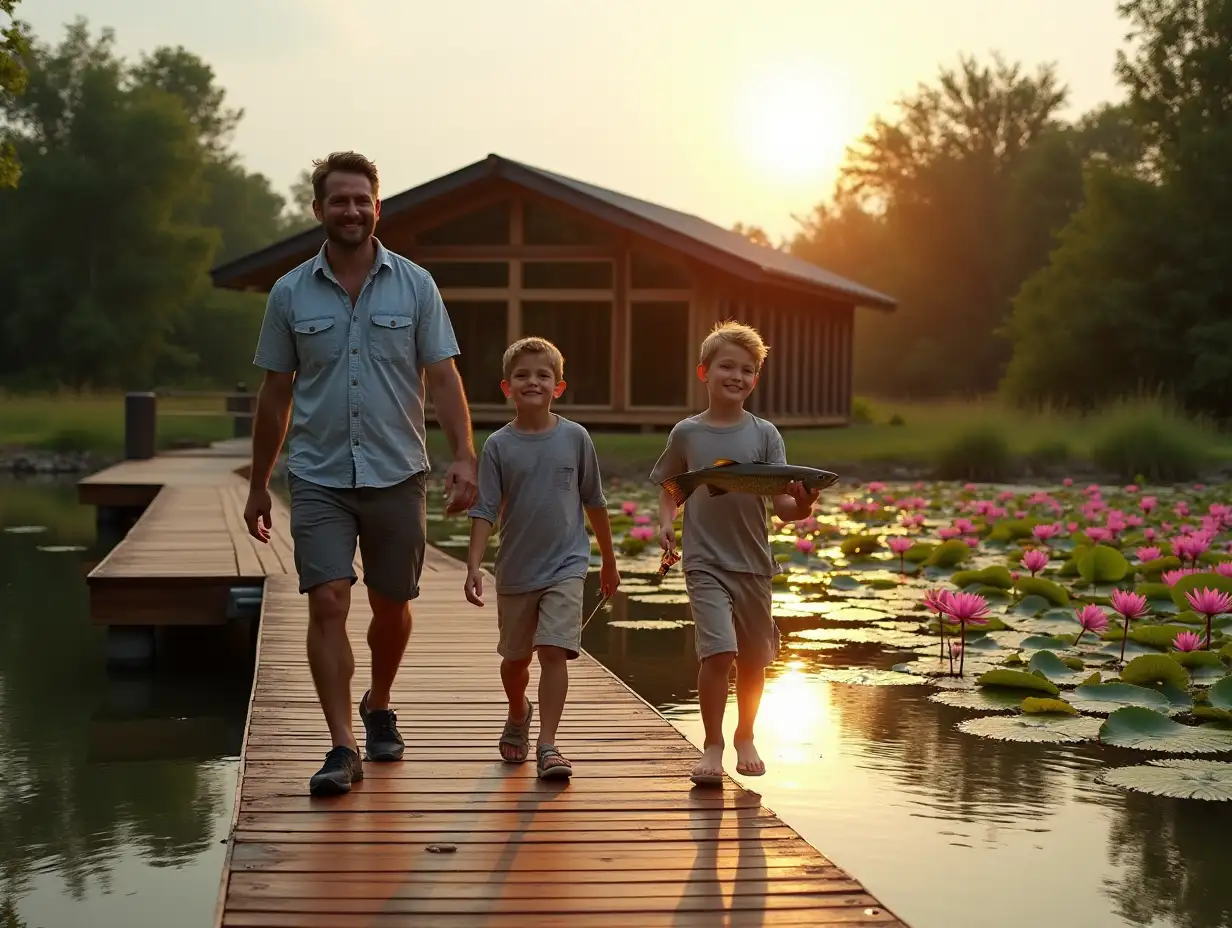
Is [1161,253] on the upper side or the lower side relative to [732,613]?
upper

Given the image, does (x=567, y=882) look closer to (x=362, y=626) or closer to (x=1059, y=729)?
(x=1059, y=729)

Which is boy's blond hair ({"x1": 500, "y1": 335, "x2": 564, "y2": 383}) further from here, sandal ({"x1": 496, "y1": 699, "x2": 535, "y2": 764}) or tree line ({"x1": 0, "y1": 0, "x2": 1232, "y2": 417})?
tree line ({"x1": 0, "y1": 0, "x2": 1232, "y2": 417})

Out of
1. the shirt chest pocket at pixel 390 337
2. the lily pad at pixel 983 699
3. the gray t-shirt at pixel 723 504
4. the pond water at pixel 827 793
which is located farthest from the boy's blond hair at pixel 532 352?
the lily pad at pixel 983 699

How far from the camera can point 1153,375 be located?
113ft

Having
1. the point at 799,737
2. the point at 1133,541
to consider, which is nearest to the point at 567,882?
the point at 799,737

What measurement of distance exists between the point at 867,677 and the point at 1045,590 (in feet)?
5.95

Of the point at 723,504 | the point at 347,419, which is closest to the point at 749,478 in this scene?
the point at 723,504

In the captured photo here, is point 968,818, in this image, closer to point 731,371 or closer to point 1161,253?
point 731,371

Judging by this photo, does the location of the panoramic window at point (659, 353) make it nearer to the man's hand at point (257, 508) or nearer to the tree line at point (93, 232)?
the man's hand at point (257, 508)

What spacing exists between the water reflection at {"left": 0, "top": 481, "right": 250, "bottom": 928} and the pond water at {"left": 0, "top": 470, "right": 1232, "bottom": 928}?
0.01 m

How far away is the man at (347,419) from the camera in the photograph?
4480 mm

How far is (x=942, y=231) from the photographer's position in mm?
56250

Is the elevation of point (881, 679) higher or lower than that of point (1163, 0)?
lower

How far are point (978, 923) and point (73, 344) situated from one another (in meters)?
45.6
